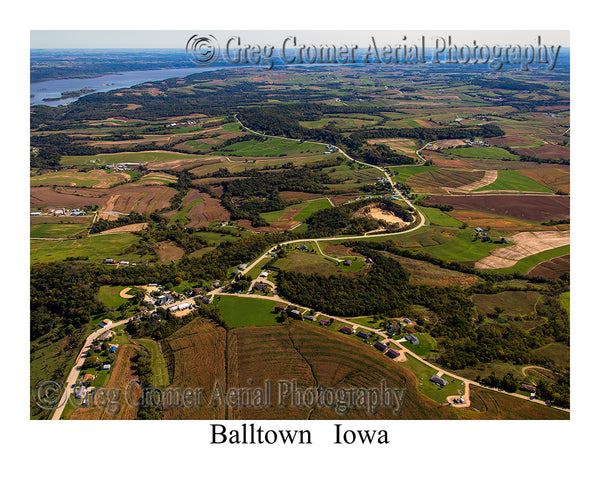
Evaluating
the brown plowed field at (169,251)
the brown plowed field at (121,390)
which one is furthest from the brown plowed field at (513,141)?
the brown plowed field at (121,390)

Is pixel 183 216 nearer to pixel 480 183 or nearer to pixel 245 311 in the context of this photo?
pixel 245 311

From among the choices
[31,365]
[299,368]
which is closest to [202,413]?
[299,368]

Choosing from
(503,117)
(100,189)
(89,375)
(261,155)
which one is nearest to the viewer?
(89,375)

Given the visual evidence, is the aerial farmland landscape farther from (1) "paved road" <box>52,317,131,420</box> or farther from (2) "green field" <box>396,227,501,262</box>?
(2) "green field" <box>396,227,501,262</box>

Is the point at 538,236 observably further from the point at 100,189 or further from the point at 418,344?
the point at 100,189

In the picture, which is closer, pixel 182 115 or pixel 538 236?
pixel 538 236

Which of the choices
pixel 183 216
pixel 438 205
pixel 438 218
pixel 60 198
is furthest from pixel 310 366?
pixel 60 198

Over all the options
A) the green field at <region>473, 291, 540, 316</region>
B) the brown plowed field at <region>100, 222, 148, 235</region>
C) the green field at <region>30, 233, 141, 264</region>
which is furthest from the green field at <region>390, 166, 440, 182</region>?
the green field at <region>30, 233, 141, 264</region>
